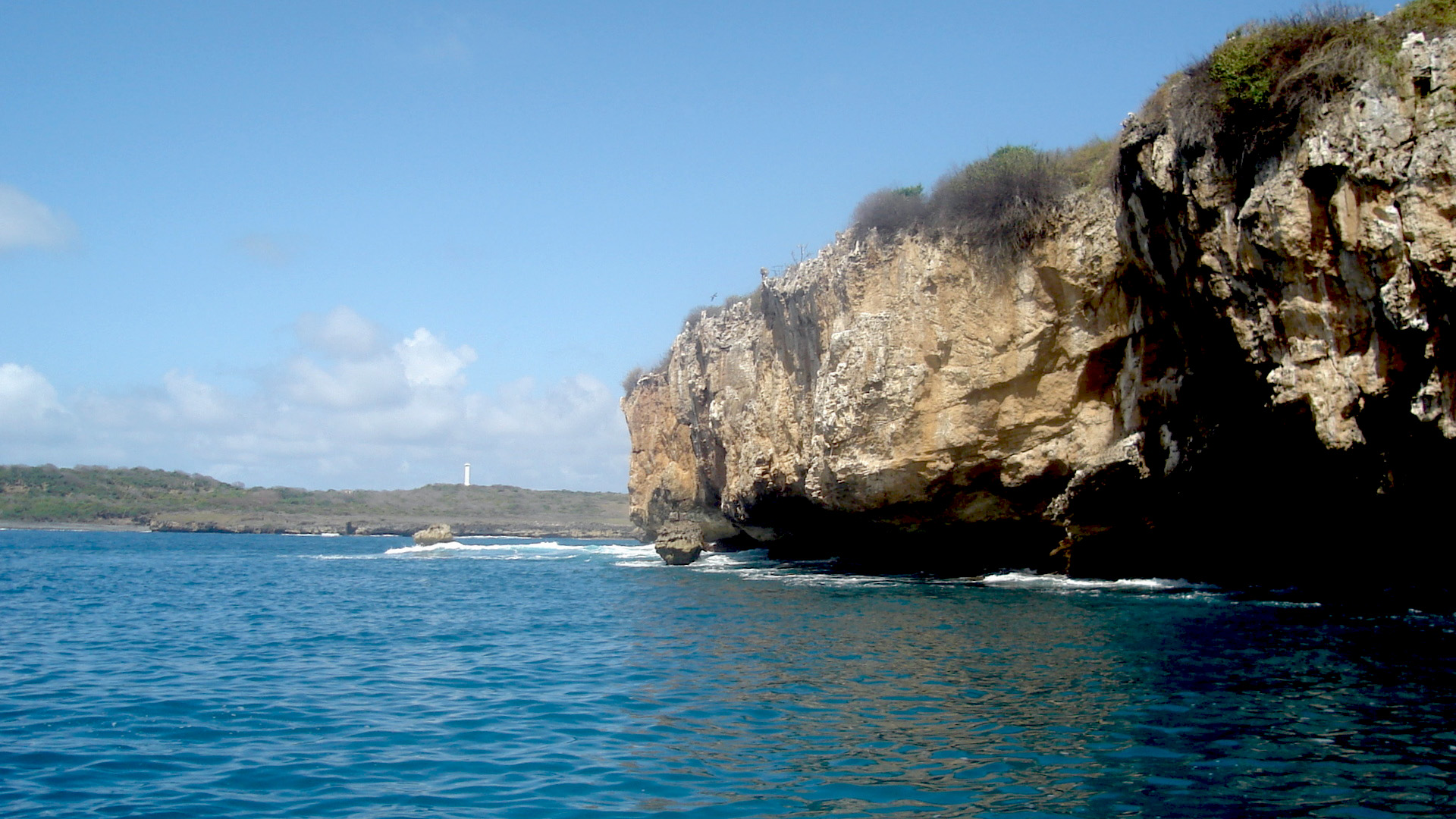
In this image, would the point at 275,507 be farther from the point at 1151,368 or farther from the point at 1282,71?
the point at 1282,71

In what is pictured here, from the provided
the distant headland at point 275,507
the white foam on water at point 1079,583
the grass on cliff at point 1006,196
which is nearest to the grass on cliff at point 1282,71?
the grass on cliff at point 1006,196

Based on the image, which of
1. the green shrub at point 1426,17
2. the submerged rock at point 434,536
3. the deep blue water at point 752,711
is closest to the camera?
the deep blue water at point 752,711

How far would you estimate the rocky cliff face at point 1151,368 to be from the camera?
1287 centimetres

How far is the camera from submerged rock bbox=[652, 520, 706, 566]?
1406 inches

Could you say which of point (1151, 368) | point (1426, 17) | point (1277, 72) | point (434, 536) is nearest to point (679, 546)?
point (1151, 368)

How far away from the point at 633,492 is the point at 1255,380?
146 feet

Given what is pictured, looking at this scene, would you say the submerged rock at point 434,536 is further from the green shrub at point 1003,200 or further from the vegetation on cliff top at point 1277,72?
the vegetation on cliff top at point 1277,72

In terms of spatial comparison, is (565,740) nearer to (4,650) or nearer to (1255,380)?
(4,650)

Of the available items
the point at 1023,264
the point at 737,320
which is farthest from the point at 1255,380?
the point at 737,320

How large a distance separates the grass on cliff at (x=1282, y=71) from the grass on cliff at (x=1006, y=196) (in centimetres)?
667

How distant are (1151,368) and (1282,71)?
6.76 m

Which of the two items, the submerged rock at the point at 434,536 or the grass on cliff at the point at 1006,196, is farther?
the submerged rock at the point at 434,536

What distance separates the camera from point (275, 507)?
109938 millimetres

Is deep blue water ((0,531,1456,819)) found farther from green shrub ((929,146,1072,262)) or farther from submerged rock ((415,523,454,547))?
submerged rock ((415,523,454,547))
